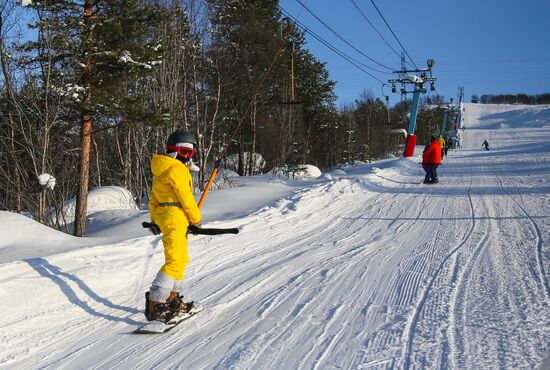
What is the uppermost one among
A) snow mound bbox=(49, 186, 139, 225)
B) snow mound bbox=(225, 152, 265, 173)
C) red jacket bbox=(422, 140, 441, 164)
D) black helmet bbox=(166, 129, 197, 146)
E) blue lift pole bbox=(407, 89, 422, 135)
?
blue lift pole bbox=(407, 89, 422, 135)

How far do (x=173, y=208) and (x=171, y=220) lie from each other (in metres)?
0.12

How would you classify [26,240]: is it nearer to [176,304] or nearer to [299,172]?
[176,304]

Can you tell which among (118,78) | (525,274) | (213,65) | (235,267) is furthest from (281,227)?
(213,65)

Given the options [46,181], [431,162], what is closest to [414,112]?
[431,162]

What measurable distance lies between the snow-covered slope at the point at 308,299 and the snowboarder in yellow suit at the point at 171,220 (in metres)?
0.30

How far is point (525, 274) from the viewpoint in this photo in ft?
18.9

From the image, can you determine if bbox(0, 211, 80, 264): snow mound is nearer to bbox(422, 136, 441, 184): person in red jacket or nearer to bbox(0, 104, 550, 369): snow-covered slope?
bbox(0, 104, 550, 369): snow-covered slope

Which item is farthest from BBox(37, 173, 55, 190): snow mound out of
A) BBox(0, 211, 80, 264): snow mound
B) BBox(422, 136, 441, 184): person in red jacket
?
BBox(422, 136, 441, 184): person in red jacket

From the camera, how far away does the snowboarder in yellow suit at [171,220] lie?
4512 mm

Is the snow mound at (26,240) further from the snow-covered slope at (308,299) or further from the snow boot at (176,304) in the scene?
the snow boot at (176,304)

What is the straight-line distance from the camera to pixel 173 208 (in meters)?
4.56

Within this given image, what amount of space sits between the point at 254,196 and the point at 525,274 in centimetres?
944

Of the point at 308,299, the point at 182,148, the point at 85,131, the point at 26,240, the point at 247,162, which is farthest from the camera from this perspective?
the point at 247,162

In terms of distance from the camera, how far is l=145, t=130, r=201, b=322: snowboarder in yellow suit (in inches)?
178
